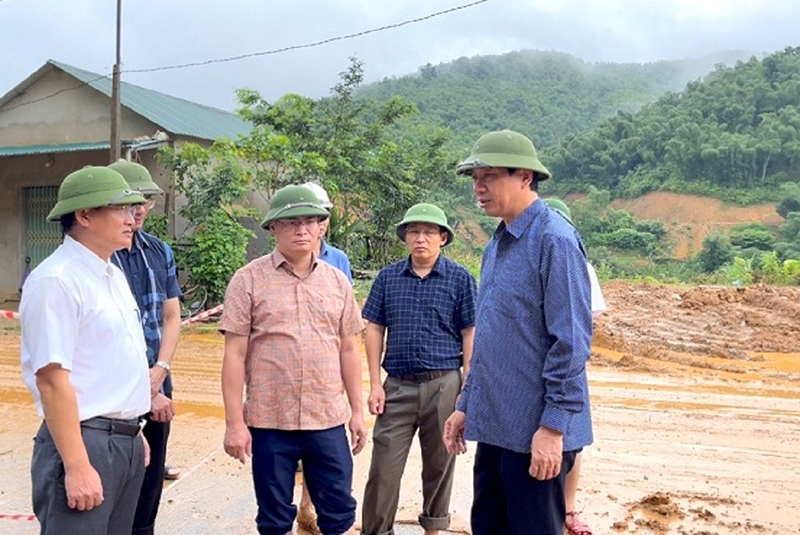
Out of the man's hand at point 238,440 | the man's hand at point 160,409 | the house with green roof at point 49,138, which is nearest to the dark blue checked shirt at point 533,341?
the man's hand at point 238,440

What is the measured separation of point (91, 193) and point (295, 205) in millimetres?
972

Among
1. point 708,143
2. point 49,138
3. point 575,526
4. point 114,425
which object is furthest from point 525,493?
point 708,143

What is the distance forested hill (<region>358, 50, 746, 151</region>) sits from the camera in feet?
219

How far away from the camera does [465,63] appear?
317 ft

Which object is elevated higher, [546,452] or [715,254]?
[546,452]

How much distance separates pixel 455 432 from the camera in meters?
3.04

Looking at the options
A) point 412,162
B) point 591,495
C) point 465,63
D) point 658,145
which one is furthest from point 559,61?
point 591,495

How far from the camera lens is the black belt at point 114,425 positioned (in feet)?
7.64

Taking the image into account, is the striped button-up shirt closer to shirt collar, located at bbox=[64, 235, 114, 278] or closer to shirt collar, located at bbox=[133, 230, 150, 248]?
shirt collar, located at bbox=[133, 230, 150, 248]

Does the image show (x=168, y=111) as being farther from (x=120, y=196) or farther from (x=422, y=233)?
(x=120, y=196)

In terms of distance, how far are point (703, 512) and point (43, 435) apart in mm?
3869

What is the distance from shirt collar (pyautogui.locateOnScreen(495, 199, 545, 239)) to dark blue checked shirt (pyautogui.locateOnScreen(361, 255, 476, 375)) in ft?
4.03

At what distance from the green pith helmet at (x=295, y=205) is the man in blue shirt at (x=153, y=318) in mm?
623

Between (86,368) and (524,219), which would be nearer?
(86,368)
